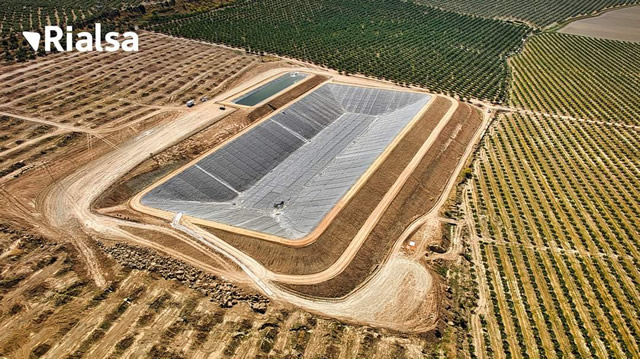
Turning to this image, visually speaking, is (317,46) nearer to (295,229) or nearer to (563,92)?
(563,92)

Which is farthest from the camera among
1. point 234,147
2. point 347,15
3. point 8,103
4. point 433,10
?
point 433,10

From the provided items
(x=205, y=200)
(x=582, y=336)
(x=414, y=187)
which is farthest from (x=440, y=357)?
(x=205, y=200)

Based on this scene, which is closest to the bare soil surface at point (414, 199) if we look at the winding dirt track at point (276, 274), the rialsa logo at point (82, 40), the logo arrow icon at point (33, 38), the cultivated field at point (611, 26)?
the winding dirt track at point (276, 274)

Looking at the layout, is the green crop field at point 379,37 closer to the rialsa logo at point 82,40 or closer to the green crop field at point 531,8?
the rialsa logo at point 82,40

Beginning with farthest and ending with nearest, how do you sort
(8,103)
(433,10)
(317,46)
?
(433,10) < (317,46) < (8,103)

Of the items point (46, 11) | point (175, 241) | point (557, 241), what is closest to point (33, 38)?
point (46, 11)

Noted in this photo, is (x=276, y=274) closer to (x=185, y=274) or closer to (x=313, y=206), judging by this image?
(x=185, y=274)
